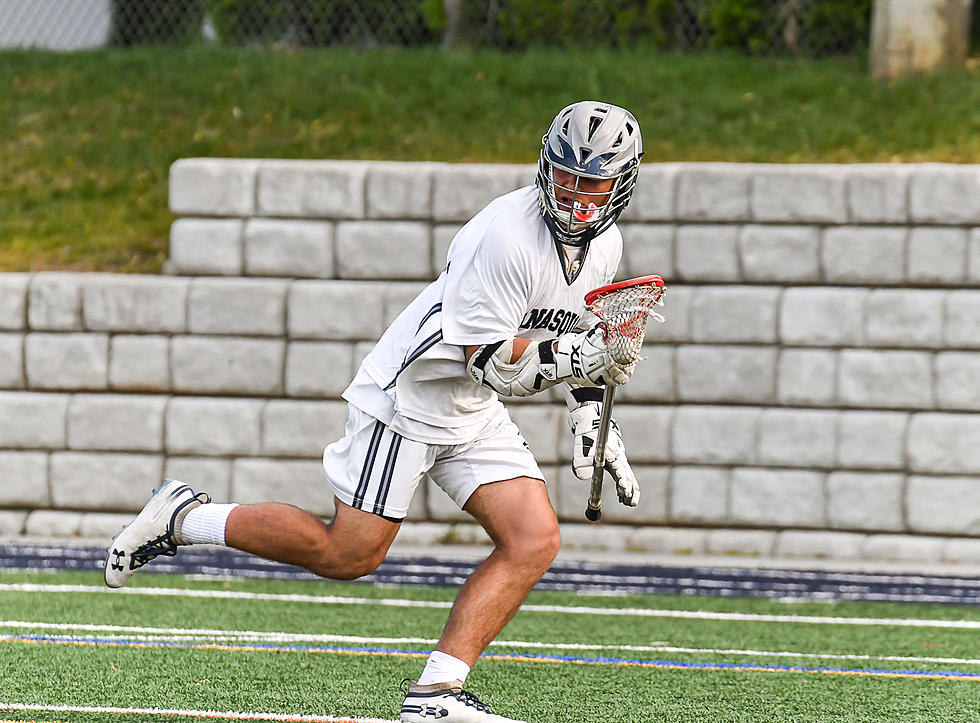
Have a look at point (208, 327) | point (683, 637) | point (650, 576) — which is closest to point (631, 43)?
point (208, 327)

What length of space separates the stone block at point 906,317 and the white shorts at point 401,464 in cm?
453

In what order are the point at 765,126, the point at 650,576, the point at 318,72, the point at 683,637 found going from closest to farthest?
the point at 683,637 → the point at 650,576 → the point at 765,126 → the point at 318,72

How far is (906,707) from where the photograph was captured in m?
4.84

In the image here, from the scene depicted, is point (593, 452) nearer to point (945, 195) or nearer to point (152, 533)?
point (152, 533)

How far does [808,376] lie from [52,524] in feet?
15.1

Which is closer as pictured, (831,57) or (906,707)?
(906,707)

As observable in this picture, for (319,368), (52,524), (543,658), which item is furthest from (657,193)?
(52,524)

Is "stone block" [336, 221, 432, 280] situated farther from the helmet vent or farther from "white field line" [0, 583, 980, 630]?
the helmet vent

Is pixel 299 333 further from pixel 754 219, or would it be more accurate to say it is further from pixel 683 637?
pixel 683 637

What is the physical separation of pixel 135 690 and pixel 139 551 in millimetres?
463

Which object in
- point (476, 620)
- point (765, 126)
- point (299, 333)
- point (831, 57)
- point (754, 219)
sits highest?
point (831, 57)

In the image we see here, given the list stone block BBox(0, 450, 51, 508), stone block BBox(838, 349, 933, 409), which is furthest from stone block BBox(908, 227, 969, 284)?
stone block BBox(0, 450, 51, 508)

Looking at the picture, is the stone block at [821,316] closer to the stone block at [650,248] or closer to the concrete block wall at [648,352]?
the concrete block wall at [648,352]

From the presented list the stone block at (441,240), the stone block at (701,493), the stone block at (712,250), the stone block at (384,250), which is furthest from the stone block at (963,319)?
the stone block at (384,250)
